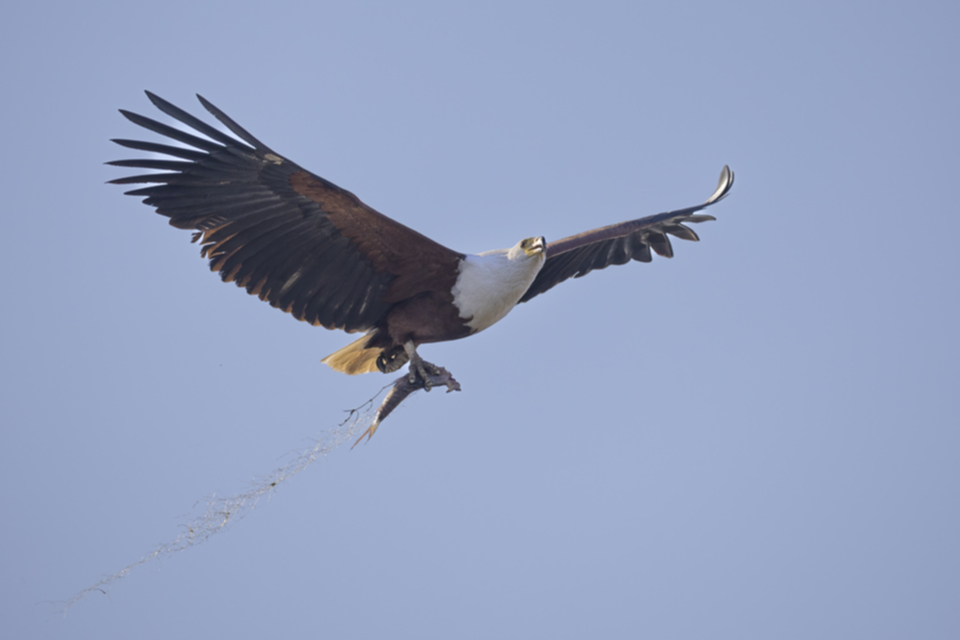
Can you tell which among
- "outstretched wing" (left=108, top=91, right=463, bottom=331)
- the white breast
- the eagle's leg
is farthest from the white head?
the eagle's leg

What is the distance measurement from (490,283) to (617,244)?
1.94m

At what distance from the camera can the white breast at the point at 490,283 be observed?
21.8 ft

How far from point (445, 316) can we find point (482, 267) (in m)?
0.44

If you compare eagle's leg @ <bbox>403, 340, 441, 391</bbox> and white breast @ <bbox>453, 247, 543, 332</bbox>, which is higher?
white breast @ <bbox>453, 247, 543, 332</bbox>

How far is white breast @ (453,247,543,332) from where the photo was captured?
262 inches

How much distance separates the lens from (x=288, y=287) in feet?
21.3

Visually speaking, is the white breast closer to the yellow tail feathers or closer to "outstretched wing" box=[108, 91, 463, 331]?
"outstretched wing" box=[108, 91, 463, 331]

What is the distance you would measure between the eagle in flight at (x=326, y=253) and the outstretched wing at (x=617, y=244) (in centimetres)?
27

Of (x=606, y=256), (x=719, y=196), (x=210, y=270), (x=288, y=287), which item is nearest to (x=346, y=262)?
(x=288, y=287)

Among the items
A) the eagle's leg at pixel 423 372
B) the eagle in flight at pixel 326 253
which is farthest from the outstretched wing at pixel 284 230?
the eagle's leg at pixel 423 372

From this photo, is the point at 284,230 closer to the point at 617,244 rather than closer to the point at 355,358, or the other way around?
the point at 355,358

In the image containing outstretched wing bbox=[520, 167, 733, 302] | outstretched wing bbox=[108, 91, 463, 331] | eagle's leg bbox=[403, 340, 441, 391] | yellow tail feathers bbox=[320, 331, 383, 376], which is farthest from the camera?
outstretched wing bbox=[520, 167, 733, 302]

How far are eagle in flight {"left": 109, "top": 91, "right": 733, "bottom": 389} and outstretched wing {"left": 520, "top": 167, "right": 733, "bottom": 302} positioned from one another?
10.8 inches

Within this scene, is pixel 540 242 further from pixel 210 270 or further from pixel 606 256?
pixel 210 270
